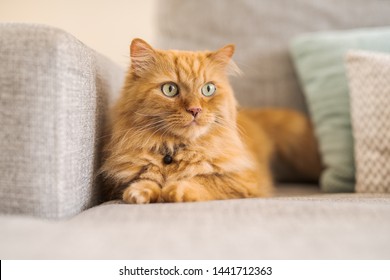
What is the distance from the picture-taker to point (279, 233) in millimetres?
913

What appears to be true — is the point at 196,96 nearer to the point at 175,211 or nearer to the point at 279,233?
the point at 175,211

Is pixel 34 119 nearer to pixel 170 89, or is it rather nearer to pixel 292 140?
pixel 170 89

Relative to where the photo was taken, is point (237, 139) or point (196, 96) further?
point (237, 139)

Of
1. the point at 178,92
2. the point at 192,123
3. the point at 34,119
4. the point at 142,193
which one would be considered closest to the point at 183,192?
the point at 142,193

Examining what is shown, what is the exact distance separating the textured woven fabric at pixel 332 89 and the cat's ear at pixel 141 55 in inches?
35.7

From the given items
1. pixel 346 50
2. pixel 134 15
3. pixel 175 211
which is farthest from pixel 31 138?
pixel 346 50

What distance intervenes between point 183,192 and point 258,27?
1.25 meters

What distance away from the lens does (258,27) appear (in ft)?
6.98

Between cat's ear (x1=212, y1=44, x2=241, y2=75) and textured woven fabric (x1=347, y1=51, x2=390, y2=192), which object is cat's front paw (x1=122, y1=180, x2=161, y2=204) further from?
textured woven fabric (x1=347, y1=51, x2=390, y2=192)

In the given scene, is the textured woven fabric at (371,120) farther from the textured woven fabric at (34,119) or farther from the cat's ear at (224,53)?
the textured woven fabric at (34,119)

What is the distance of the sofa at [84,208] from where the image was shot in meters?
0.84

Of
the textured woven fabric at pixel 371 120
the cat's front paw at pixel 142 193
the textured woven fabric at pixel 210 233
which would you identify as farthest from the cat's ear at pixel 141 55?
the textured woven fabric at pixel 371 120

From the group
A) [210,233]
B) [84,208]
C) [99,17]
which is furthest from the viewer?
[99,17]
